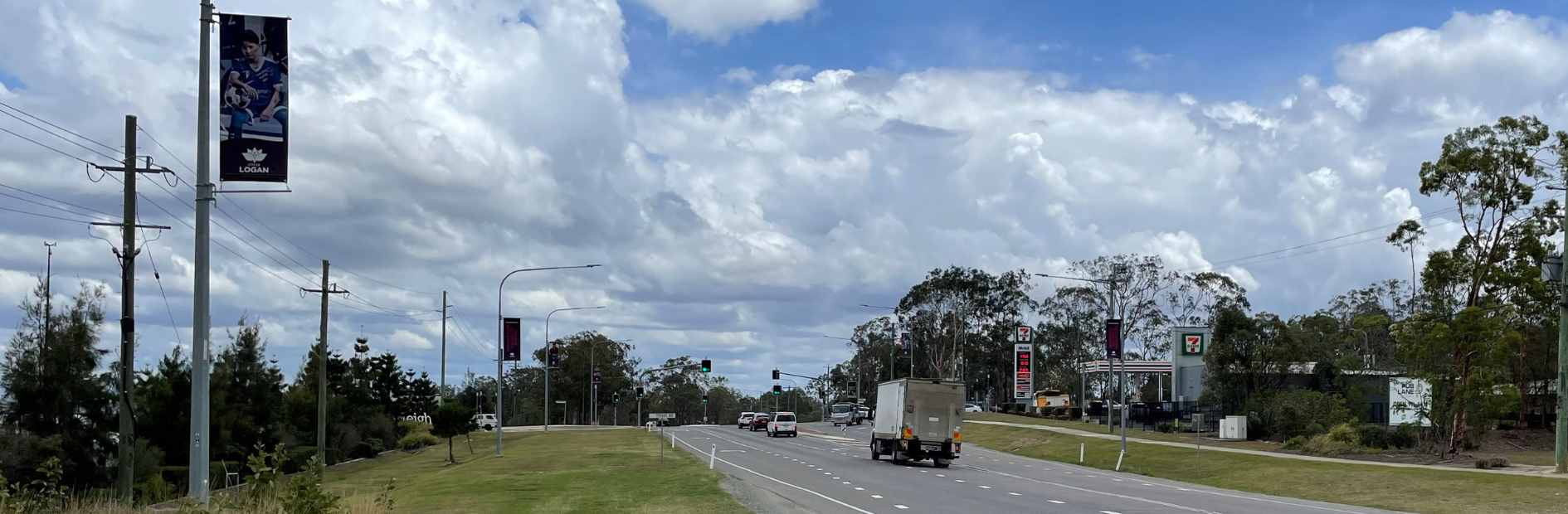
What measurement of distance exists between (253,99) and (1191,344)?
73.4m

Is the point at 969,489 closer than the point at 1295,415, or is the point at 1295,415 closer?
the point at 969,489

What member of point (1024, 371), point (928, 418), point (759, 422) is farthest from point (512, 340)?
point (1024, 371)

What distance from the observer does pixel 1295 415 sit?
52094 millimetres

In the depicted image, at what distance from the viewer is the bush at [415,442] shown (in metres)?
80.9

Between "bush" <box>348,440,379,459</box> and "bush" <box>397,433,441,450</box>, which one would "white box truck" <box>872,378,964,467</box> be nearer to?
"bush" <box>348,440,379,459</box>

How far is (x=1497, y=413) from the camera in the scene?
139ft

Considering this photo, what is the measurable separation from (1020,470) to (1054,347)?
8964 cm

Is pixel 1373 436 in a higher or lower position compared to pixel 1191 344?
lower

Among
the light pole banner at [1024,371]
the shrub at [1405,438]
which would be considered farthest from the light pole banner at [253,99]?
the light pole banner at [1024,371]

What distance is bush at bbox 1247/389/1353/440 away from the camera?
5034 cm

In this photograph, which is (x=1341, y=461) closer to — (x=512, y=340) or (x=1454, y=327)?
(x=1454, y=327)

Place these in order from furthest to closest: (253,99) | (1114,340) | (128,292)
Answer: (1114,340), (128,292), (253,99)

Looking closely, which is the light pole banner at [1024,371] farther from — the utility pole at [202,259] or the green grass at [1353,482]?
the utility pole at [202,259]

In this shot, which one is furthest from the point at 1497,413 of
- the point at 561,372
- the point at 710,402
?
the point at 710,402
